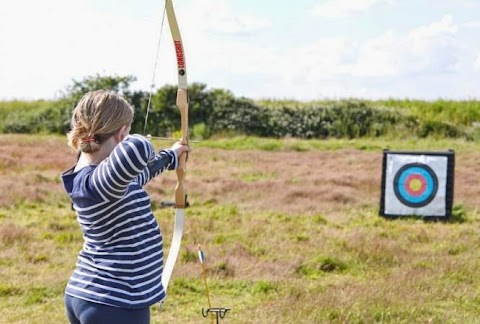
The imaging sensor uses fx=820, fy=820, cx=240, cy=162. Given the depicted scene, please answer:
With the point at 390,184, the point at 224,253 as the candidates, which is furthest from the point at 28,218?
the point at 390,184

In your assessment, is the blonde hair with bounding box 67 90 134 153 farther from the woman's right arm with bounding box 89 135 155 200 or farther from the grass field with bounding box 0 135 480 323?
the grass field with bounding box 0 135 480 323

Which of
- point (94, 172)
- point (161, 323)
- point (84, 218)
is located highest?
point (94, 172)

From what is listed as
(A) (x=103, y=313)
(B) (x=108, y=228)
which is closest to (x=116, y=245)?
(B) (x=108, y=228)

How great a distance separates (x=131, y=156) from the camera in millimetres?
1980

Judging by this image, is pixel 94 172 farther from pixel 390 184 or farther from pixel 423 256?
pixel 390 184

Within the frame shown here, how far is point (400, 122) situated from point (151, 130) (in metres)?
6.13

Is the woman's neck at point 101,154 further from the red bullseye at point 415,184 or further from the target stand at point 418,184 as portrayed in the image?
the red bullseye at point 415,184

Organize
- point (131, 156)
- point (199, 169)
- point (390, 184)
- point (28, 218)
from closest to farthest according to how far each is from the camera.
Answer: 1. point (131, 156)
2. point (28, 218)
3. point (390, 184)
4. point (199, 169)

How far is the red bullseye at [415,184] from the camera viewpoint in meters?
8.33

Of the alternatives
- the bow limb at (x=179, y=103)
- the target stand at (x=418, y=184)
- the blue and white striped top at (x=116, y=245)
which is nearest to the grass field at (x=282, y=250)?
the target stand at (x=418, y=184)

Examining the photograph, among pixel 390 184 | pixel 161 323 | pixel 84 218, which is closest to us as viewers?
pixel 84 218

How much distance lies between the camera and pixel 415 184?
8422 millimetres

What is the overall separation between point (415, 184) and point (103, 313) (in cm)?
668

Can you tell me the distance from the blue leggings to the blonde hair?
0.40 meters
